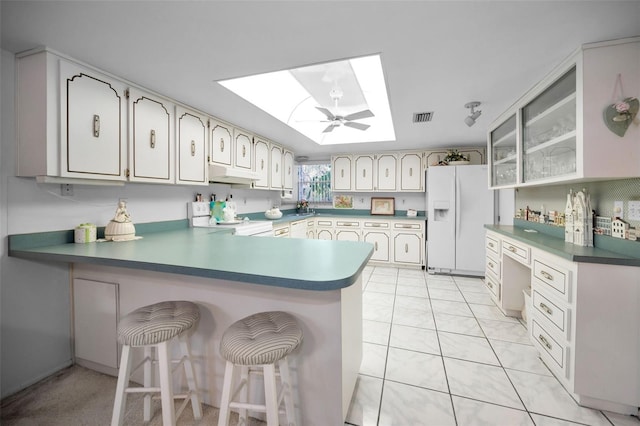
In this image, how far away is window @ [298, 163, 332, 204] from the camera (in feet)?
19.2

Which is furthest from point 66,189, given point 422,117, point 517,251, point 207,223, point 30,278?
point 517,251

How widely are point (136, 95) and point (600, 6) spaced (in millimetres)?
3092

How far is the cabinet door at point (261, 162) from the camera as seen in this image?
3869 mm

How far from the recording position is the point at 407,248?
4672mm

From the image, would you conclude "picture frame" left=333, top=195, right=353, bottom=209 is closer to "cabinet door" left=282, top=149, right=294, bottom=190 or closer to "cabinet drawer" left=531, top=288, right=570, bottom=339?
"cabinet door" left=282, top=149, right=294, bottom=190

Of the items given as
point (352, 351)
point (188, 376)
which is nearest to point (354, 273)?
point (352, 351)

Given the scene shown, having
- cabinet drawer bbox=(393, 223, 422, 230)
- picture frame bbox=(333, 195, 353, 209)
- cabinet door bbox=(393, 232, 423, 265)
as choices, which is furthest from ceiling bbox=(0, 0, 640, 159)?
picture frame bbox=(333, 195, 353, 209)

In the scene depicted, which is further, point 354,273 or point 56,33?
point 56,33

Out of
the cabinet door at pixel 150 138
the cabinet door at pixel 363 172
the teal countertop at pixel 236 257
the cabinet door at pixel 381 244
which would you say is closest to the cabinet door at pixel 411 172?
the cabinet door at pixel 363 172

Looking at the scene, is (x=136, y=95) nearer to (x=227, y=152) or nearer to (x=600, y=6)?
(x=227, y=152)

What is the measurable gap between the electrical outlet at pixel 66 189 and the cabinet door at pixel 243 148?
1.69m

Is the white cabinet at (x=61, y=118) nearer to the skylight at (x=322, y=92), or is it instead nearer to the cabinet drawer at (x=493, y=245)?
the skylight at (x=322, y=92)

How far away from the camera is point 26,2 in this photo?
130cm

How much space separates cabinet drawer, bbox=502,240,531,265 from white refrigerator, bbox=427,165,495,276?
4.73ft
